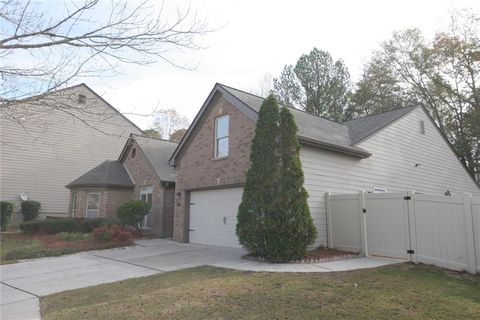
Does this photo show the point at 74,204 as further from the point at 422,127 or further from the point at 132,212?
the point at 422,127

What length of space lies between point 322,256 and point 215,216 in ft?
16.2

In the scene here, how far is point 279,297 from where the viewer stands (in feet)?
20.3

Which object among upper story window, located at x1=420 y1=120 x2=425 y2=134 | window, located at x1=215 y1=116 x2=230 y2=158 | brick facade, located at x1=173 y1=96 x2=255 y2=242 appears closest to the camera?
brick facade, located at x1=173 y1=96 x2=255 y2=242

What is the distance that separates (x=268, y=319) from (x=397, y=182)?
12.4 meters

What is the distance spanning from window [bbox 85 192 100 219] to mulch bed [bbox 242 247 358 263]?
12.2 meters

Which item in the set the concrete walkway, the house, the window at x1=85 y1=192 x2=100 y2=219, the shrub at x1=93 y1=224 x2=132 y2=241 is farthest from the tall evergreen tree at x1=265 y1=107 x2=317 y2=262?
the house

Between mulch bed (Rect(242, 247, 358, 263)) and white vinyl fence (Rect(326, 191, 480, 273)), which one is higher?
white vinyl fence (Rect(326, 191, 480, 273))

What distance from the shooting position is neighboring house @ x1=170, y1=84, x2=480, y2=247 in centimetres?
1295

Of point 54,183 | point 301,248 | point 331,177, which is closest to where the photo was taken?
point 301,248

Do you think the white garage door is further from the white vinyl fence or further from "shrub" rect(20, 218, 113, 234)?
"shrub" rect(20, 218, 113, 234)

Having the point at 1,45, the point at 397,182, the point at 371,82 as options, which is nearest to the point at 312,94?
the point at 371,82

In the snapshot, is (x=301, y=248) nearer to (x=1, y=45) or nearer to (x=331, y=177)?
(x=331, y=177)

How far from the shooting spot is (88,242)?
14789 mm

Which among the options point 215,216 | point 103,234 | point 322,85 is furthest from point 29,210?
point 322,85
